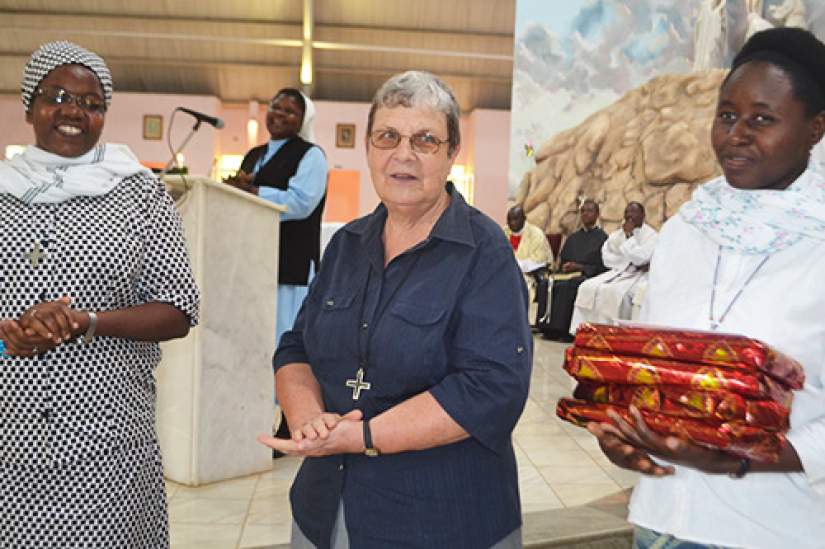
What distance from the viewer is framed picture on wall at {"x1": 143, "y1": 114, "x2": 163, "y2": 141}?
18.5 metres

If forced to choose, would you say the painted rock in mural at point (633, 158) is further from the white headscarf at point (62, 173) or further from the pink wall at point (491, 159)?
the white headscarf at point (62, 173)

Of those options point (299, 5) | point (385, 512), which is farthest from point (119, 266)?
point (299, 5)

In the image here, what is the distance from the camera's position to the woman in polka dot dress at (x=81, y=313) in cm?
174

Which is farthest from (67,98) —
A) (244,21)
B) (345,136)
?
(345,136)

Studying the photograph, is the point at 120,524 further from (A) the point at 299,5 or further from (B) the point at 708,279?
(A) the point at 299,5

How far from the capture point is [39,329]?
159cm

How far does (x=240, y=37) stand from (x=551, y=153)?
782cm

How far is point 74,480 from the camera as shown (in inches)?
68.8

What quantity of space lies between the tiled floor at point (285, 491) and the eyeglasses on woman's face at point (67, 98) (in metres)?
1.91

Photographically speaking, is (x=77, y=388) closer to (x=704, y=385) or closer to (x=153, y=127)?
(x=704, y=385)

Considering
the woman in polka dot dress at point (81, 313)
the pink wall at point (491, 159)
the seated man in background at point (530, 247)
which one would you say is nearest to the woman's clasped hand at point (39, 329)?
the woman in polka dot dress at point (81, 313)

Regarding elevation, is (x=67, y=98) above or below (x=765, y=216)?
above

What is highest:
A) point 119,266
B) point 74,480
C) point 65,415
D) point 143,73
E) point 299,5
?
point 299,5

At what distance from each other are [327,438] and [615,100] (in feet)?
35.8
